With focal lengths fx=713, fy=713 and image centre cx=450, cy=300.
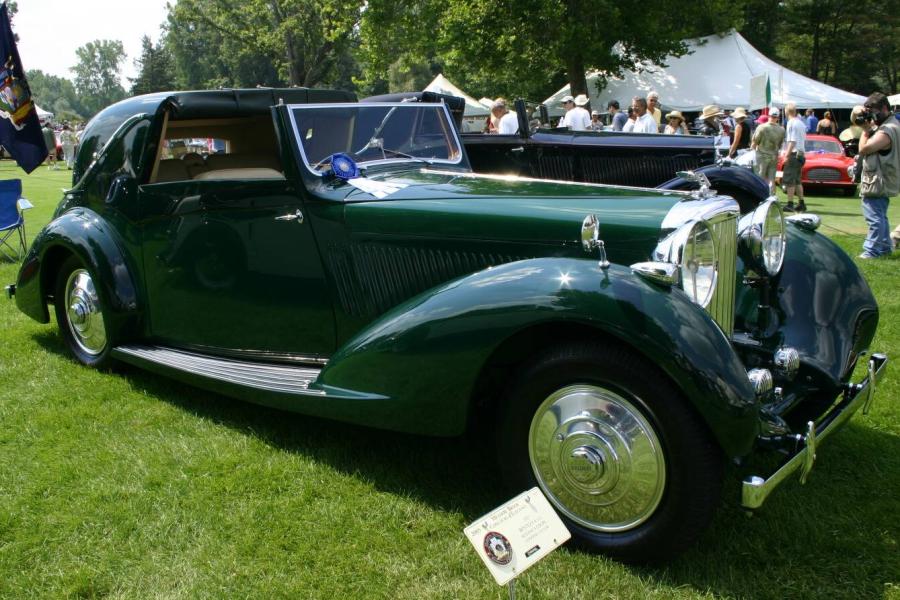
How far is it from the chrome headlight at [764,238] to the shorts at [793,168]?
10030 mm

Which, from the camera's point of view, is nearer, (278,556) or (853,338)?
(278,556)

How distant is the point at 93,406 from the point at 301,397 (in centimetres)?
169

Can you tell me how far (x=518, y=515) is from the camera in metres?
2.03

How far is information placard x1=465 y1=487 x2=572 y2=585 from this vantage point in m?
1.95

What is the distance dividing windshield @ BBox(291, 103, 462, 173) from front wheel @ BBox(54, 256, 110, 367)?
5.53ft

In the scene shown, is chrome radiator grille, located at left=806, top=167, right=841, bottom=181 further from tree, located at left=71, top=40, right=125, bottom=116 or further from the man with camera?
tree, located at left=71, top=40, right=125, bottom=116

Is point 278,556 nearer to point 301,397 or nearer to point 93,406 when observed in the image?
point 301,397

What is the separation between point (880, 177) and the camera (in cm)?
754

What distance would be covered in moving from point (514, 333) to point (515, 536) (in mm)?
771

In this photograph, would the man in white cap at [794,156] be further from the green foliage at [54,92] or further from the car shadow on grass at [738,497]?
the green foliage at [54,92]

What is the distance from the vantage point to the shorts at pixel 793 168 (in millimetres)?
12188

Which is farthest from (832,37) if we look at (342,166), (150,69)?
(150,69)

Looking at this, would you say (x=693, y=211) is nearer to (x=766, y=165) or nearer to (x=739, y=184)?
(x=739, y=184)

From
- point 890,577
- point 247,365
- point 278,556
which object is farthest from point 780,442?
point 247,365
